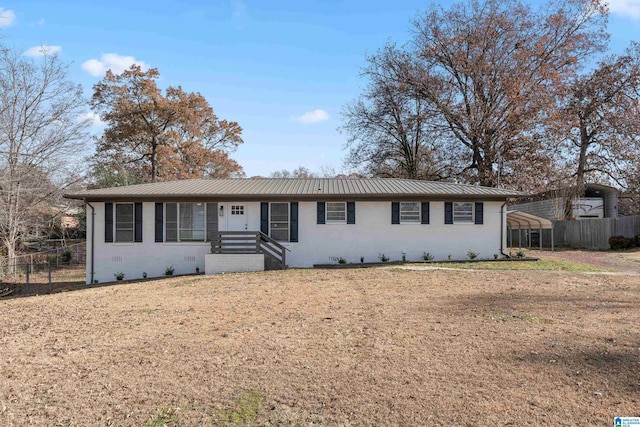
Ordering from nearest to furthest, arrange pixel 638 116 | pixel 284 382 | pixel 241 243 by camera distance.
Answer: pixel 284 382, pixel 241 243, pixel 638 116

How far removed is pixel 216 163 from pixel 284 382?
103 feet

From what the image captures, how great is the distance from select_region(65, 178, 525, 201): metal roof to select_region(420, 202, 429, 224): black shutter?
54 centimetres

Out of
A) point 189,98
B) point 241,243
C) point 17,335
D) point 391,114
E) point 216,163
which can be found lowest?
point 17,335

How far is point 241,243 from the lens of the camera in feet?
50.1

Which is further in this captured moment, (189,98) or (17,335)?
(189,98)

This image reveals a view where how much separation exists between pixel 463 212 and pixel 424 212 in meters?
1.54

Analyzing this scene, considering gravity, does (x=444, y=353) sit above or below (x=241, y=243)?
below

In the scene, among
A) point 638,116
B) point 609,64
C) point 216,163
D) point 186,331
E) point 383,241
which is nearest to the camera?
point 186,331

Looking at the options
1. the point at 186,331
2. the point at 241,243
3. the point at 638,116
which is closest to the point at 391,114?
the point at 638,116

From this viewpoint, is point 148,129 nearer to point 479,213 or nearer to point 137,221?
point 137,221

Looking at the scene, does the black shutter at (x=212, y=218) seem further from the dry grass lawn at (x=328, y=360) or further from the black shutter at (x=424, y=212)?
the black shutter at (x=424, y=212)

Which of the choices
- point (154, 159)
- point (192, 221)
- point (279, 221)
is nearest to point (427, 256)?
point (279, 221)

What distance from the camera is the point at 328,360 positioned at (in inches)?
212

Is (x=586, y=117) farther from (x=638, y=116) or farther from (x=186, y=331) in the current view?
(x=186, y=331)
